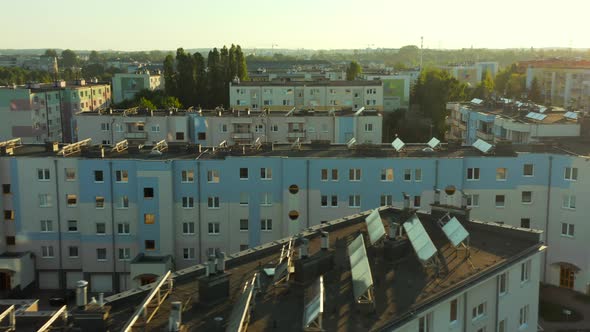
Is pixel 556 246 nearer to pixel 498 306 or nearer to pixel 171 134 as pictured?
pixel 498 306

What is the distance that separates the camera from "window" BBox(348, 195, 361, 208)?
117ft

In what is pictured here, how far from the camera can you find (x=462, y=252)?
1941cm

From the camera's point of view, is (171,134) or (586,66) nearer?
(171,134)

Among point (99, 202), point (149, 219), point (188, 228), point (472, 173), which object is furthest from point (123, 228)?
point (472, 173)

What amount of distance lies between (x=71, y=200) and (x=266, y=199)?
36.4ft

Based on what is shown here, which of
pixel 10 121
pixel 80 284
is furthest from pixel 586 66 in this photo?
pixel 80 284

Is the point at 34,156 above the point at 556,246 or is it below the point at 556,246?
above

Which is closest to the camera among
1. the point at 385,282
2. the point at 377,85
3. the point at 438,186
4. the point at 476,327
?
the point at 385,282

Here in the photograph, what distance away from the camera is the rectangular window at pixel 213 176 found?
3556 centimetres

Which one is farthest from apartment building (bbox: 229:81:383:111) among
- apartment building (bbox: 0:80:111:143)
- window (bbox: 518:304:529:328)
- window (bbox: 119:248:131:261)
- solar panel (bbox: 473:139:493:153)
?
window (bbox: 518:304:529:328)

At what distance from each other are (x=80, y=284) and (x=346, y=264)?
767 centimetres

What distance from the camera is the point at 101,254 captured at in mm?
36219

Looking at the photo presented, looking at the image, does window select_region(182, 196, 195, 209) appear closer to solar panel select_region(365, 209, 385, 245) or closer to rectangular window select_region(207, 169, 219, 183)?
rectangular window select_region(207, 169, 219, 183)

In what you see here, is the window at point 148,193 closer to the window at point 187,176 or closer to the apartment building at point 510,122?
the window at point 187,176
